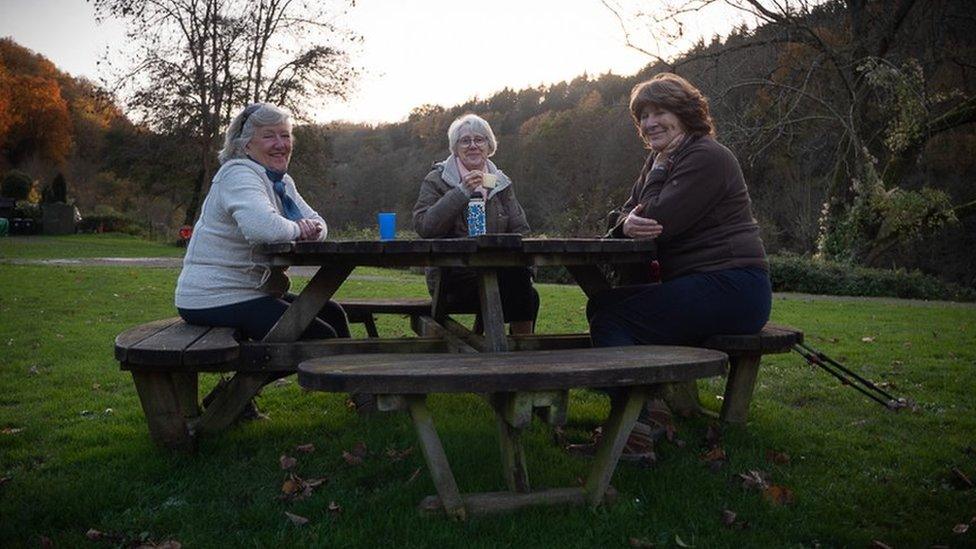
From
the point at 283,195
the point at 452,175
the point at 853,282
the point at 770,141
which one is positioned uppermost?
the point at 770,141

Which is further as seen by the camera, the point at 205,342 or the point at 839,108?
the point at 839,108

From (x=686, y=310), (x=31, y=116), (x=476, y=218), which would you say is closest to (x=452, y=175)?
(x=476, y=218)

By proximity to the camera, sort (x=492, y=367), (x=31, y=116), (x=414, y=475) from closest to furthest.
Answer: (x=492, y=367) → (x=414, y=475) → (x=31, y=116)

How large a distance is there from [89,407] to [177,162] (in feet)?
98.3

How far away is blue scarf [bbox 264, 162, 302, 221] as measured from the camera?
4012 millimetres

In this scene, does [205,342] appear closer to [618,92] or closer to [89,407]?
[89,407]

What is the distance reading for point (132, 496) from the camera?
10.6ft

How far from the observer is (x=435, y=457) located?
2.86 meters

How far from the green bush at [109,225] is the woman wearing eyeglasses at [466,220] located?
4033 centimetres

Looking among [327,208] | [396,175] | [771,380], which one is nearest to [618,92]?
[396,175]

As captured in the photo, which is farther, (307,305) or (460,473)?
(307,305)

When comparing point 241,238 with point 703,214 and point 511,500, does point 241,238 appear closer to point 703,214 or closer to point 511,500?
point 511,500

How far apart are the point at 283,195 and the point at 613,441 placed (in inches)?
83.9

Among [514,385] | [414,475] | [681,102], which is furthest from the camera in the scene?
[681,102]
